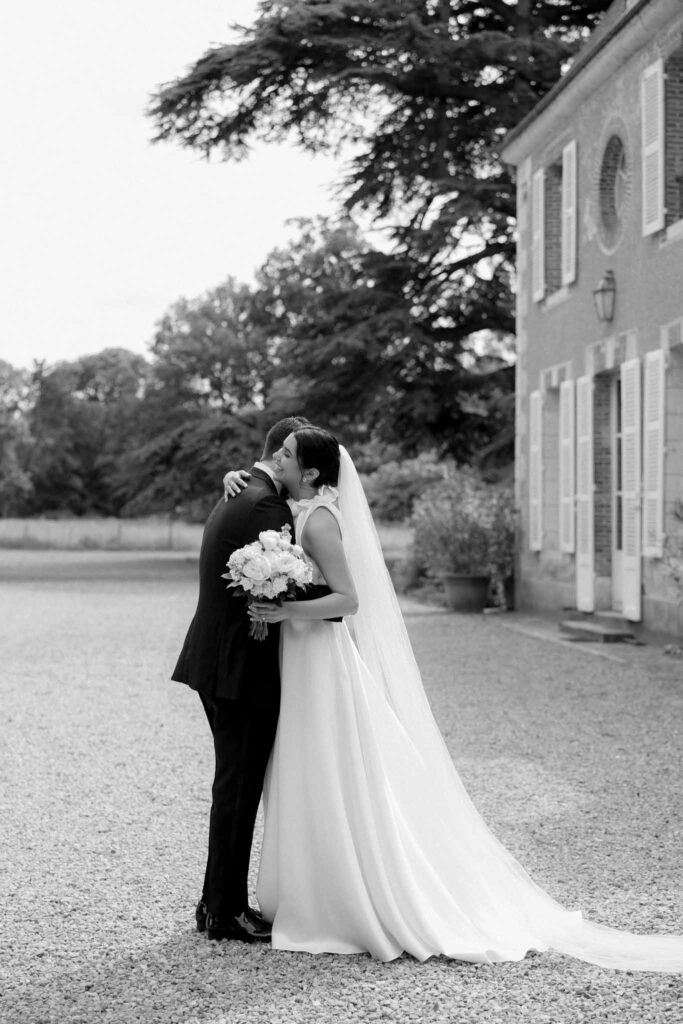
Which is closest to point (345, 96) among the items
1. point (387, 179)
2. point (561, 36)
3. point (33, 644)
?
point (387, 179)

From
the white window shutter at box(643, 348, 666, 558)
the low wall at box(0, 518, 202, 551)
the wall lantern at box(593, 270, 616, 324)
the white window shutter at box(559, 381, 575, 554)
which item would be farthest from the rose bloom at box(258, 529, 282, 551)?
the low wall at box(0, 518, 202, 551)

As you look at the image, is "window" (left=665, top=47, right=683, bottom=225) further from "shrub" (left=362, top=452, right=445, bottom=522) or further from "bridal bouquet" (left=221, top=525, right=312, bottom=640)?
"shrub" (left=362, top=452, right=445, bottom=522)

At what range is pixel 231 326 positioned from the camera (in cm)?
3869

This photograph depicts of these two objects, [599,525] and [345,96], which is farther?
[345,96]

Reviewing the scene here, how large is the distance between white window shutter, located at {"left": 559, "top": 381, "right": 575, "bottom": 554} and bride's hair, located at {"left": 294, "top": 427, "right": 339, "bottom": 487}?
406 inches

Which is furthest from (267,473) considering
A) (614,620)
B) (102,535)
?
(102,535)

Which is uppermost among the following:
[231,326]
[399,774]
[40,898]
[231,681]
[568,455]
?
[231,326]

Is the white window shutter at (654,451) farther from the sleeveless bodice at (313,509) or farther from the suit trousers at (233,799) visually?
the suit trousers at (233,799)

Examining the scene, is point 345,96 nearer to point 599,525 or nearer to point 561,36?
point 561,36

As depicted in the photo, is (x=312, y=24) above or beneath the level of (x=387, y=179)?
above

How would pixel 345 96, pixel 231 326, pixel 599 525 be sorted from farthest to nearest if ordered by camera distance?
pixel 231 326
pixel 345 96
pixel 599 525

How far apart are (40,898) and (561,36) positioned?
20858mm

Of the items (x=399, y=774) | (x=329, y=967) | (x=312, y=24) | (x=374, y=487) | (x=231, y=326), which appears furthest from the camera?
(x=231, y=326)

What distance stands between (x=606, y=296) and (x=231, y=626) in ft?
32.2
